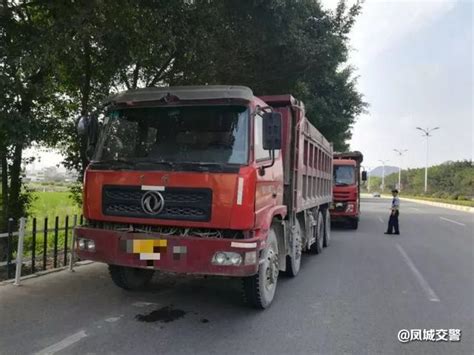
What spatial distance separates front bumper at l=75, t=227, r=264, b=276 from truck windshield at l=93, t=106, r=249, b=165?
0.85 meters

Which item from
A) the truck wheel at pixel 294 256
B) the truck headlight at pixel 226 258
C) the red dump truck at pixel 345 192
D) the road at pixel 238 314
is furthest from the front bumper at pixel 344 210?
the truck headlight at pixel 226 258

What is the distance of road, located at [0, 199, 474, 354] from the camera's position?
15.1 ft

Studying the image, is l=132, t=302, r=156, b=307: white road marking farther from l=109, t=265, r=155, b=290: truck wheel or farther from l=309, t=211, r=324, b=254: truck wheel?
l=309, t=211, r=324, b=254: truck wheel

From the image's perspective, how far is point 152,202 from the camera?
203 inches

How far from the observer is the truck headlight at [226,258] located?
491 cm

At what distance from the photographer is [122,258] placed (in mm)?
5219

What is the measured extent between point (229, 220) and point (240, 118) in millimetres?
1192

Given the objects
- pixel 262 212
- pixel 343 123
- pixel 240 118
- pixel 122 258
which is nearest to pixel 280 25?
pixel 240 118

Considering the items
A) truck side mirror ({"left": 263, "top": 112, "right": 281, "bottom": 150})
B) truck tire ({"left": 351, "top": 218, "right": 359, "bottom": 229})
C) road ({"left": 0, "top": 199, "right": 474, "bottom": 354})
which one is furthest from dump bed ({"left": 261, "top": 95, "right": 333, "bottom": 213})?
truck tire ({"left": 351, "top": 218, "right": 359, "bottom": 229})

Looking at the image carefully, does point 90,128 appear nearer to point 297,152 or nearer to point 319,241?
point 297,152

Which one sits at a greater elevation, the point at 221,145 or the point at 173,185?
the point at 221,145

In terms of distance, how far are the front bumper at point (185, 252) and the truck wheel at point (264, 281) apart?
1.83ft

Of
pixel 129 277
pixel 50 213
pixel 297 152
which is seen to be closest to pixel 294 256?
pixel 297 152

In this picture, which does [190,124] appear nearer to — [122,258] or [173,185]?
[173,185]
